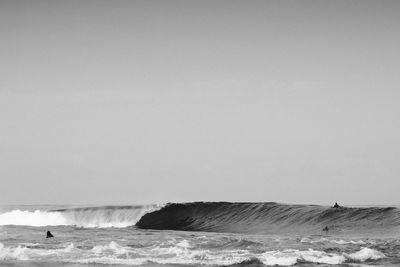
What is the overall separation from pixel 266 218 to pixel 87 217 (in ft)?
67.9

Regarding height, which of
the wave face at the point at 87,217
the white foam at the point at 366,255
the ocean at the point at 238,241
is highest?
the wave face at the point at 87,217

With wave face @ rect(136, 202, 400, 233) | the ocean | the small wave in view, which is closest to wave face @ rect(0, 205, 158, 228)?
wave face @ rect(136, 202, 400, 233)

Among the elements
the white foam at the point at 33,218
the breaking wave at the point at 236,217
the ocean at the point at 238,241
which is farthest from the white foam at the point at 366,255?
the white foam at the point at 33,218

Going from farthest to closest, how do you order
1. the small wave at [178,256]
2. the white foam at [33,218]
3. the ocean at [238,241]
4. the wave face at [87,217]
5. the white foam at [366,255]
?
the white foam at [33,218] → the wave face at [87,217] → the ocean at [238,241] → the white foam at [366,255] → the small wave at [178,256]

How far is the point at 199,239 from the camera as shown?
74.7ft

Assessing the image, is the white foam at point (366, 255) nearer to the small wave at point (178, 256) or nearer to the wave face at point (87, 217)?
the small wave at point (178, 256)

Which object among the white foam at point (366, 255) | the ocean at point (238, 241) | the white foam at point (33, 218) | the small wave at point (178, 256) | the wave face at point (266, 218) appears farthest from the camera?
the white foam at point (33, 218)

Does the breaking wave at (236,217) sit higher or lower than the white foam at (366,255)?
higher

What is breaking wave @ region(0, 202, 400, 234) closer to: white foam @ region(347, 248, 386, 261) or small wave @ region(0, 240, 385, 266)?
A: white foam @ region(347, 248, 386, 261)

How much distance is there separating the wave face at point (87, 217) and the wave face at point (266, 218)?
276 centimetres

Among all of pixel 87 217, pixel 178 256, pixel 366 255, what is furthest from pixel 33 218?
pixel 366 255

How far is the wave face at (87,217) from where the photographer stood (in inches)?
1668

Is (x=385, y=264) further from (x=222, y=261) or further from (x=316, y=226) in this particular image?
(x=316, y=226)

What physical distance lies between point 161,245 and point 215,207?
16492mm
